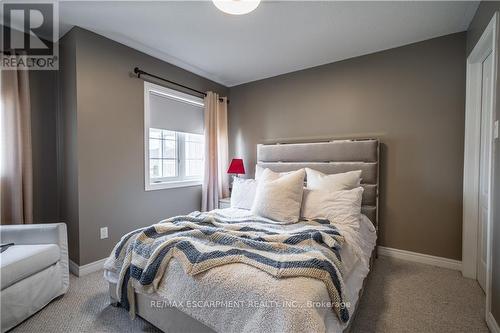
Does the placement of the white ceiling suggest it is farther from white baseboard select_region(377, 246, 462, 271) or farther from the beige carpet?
the beige carpet

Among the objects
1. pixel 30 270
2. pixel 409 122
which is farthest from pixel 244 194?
pixel 409 122

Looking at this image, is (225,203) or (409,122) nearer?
(409,122)

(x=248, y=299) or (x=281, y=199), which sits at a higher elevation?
(x=281, y=199)

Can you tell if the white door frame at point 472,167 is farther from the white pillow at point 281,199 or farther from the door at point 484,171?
the white pillow at point 281,199

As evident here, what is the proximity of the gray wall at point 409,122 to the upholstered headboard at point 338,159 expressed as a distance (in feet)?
0.70

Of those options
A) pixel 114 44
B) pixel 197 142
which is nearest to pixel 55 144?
pixel 114 44

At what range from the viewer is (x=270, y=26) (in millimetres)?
2287

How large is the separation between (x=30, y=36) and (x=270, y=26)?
2.53 m

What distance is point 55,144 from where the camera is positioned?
8.53 ft

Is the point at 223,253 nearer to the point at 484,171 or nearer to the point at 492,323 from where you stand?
the point at 492,323

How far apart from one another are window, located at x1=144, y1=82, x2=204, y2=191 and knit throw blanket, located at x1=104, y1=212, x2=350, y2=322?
1.44m

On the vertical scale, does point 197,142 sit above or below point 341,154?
above

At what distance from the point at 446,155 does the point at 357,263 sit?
1742mm

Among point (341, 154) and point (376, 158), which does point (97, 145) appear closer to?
point (341, 154)
